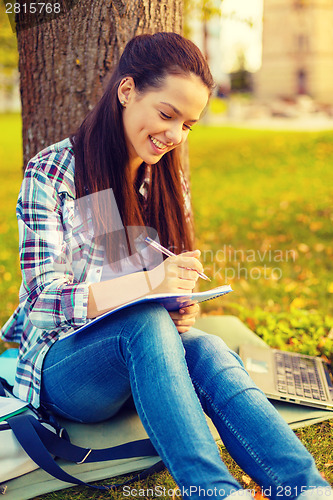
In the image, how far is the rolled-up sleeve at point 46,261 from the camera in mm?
1724

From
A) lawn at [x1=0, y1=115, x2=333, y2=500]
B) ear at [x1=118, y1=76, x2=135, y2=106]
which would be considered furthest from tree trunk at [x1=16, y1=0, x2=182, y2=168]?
lawn at [x1=0, y1=115, x2=333, y2=500]

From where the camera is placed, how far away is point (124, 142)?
1981mm

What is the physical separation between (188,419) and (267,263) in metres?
3.32

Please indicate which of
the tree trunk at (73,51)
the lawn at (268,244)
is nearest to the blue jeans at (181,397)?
the lawn at (268,244)

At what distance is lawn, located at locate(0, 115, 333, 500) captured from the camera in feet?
9.94

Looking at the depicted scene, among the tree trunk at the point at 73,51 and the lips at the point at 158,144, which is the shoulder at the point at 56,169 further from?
the tree trunk at the point at 73,51

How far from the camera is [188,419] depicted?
5.03 feet

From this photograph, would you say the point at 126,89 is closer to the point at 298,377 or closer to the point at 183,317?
the point at 183,317

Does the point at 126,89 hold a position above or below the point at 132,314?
above

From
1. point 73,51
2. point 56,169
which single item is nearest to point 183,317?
point 56,169

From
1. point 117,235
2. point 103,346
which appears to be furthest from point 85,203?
point 103,346

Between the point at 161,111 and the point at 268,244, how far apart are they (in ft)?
11.3

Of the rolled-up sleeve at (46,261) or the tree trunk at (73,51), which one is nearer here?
the rolled-up sleeve at (46,261)

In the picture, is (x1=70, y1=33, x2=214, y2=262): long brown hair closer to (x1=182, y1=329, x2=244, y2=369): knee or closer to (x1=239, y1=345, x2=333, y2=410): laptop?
(x1=182, y1=329, x2=244, y2=369): knee
